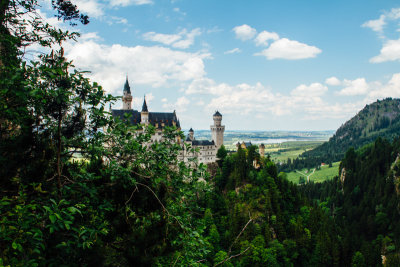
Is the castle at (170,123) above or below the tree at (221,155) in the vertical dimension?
above

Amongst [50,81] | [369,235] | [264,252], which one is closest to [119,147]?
[50,81]

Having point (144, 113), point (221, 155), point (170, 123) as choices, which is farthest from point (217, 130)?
point (144, 113)

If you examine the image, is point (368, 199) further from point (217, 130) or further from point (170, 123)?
point (170, 123)

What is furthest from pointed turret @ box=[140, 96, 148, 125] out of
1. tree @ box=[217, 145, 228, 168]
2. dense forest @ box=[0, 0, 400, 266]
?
dense forest @ box=[0, 0, 400, 266]

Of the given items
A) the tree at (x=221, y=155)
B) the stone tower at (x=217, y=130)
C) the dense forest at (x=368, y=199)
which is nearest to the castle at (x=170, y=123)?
the stone tower at (x=217, y=130)

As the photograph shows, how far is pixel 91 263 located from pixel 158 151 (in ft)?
14.4

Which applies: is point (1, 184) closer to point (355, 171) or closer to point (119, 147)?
point (119, 147)

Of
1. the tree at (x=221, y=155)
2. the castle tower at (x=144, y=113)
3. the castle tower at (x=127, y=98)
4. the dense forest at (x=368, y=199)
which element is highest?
the castle tower at (x=127, y=98)

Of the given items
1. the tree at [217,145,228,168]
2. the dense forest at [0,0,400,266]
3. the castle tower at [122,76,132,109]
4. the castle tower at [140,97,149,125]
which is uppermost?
the castle tower at [122,76,132,109]

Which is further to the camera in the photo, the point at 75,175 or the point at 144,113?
the point at 144,113

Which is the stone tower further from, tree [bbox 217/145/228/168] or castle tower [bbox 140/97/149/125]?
castle tower [bbox 140/97/149/125]

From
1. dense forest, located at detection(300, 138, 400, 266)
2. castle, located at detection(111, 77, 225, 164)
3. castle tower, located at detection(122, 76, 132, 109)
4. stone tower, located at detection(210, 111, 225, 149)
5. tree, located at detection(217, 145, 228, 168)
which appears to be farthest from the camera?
stone tower, located at detection(210, 111, 225, 149)

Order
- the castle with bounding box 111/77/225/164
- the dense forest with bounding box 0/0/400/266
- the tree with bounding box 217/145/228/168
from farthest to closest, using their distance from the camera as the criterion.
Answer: the tree with bounding box 217/145/228/168, the castle with bounding box 111/77/225/164, the dense forest with bounding box 0/0/400/266

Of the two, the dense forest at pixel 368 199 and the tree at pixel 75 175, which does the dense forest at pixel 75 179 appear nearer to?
the tree at pixel 75 175
